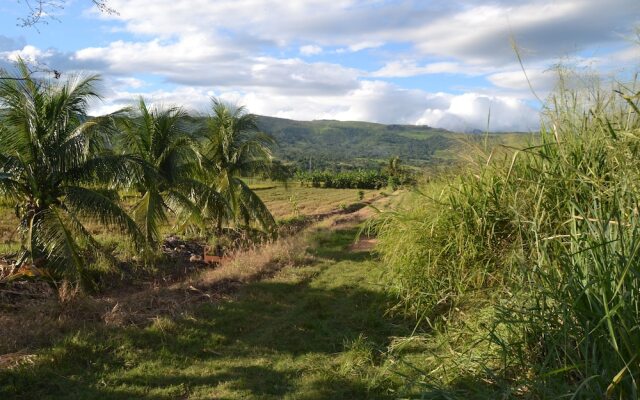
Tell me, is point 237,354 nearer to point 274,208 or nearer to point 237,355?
point 237,355

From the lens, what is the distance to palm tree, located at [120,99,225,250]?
14398 millimetres

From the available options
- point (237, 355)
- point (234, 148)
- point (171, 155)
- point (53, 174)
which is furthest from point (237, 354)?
point (234, 148)

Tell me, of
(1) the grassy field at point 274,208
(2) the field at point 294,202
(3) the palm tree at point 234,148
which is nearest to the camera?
(1) the grassy field at point 274,208

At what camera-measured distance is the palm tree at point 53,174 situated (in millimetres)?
9422

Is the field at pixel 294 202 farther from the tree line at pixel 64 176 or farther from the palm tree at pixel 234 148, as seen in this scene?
the tree line at pixel 64 176

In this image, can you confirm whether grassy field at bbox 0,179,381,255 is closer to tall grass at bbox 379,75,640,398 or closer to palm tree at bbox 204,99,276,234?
palm tree at bbox 204,99,276,234

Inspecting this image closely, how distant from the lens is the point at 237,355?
645cm

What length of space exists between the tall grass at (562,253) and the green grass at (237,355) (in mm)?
1286

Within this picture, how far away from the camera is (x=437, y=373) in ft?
15.6

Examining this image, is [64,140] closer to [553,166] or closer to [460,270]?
[460,270]

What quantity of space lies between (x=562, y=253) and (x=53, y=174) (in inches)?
364

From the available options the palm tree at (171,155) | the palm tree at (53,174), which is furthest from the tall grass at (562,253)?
the palm tree at (171,155)

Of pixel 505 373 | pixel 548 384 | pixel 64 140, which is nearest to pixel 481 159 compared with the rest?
pixel 505 373

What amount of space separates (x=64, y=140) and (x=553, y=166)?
9.24 m
